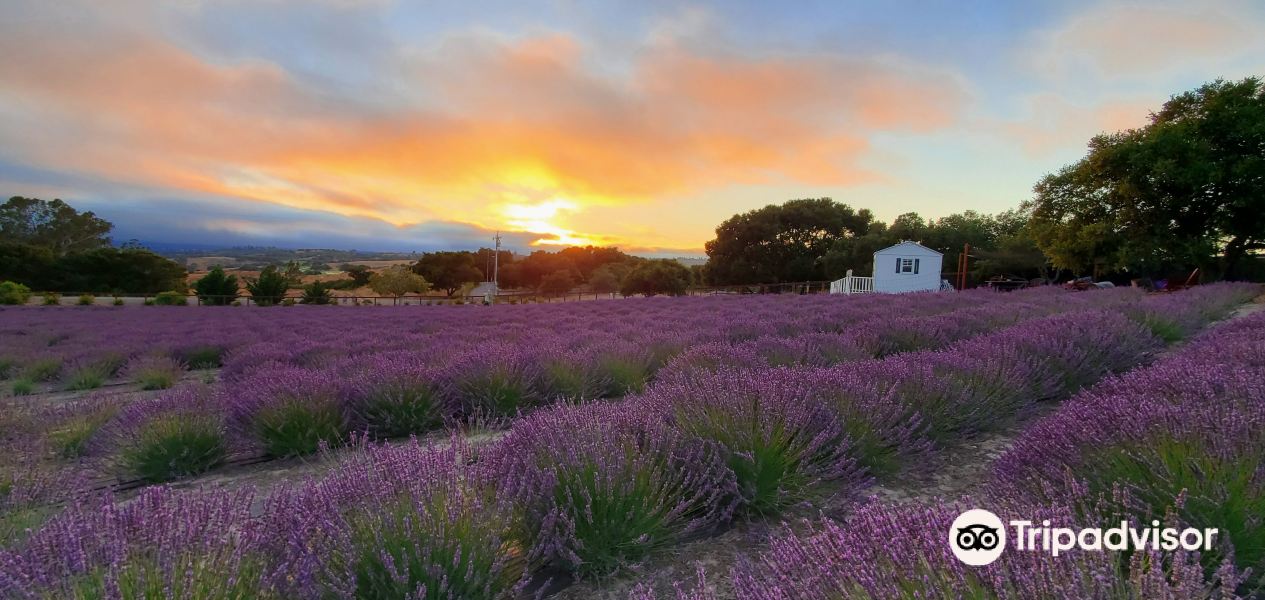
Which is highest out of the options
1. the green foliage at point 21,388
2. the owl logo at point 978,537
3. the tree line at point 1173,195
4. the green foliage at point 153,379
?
the tree line at point 1173,195

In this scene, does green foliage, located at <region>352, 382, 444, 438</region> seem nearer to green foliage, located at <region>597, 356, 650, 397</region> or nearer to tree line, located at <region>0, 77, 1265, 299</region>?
green foliage, located at <region>597, 356, 650, 397</region>

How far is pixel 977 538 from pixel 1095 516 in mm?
473

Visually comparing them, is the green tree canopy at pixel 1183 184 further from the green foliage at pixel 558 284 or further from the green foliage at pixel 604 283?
the green foliage at pixel 558 284

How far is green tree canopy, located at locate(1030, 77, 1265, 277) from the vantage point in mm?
16641

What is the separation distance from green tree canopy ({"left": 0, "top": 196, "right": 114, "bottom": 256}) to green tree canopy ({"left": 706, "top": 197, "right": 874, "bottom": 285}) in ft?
212

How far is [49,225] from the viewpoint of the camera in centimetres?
5438

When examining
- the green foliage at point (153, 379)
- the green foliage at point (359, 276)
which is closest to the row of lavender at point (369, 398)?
the green foliage at point (153, 379)

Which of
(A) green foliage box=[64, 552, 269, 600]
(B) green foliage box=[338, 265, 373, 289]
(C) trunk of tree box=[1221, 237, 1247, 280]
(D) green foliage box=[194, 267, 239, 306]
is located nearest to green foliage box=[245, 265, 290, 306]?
(D) green foliage box=[194, 267, 239, 306]

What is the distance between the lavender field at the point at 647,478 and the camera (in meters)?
1.19

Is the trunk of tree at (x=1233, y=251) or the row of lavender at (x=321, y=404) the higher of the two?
the trunk of tree at (x=1233, y=251)

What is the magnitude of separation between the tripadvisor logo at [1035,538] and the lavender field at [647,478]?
0.14 ft

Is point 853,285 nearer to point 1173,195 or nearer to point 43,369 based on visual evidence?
point 1173,195

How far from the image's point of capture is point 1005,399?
302 cm

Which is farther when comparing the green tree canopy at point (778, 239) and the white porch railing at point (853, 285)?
the green tree canopy at point (778, 239)
